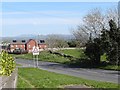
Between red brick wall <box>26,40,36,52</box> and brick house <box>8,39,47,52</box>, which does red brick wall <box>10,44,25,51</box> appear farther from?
red brick wall <box>26,40,36,52</box>

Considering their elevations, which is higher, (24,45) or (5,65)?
(24,45)

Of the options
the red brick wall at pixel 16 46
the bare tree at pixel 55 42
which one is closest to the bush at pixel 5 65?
the bare tree at pixel 55 42

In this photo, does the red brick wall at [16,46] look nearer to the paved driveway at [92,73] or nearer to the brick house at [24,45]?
the brick house at [24,45]

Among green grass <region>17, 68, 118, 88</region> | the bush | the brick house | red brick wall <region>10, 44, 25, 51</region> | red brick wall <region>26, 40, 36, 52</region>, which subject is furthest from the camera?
red brick wall <region>10, 44, 25, 51</region>

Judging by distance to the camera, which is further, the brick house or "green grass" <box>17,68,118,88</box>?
the brick house

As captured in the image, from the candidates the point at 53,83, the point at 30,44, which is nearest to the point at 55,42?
the point at 30,44

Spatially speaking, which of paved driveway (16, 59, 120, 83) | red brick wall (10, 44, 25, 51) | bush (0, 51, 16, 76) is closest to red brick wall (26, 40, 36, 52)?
red brick wall (10, 44, 25, 51)

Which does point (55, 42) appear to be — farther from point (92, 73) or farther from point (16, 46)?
point (92, 73)

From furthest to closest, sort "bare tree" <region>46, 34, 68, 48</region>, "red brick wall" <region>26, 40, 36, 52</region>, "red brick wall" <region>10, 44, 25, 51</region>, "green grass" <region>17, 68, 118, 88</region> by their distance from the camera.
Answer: "red brick wall" <region>10, 44, 25, 51</region> → "red brick wall" <region>26, 40, 36, 52</region> → "bare tree" <region>46, 34, 68, 48</region> → "green grass" <region>17, 68, 118, 88</region>

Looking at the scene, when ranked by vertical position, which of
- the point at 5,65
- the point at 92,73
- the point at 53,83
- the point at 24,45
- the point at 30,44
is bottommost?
the point at 92,73

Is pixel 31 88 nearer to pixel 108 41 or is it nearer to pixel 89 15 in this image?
pixel 108 41

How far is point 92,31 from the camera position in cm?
5178

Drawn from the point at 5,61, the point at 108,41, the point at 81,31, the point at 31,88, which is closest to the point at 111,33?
the point at 108,41

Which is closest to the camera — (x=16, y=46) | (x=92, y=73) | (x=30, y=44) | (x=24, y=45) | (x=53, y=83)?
(x=53, y=83)
